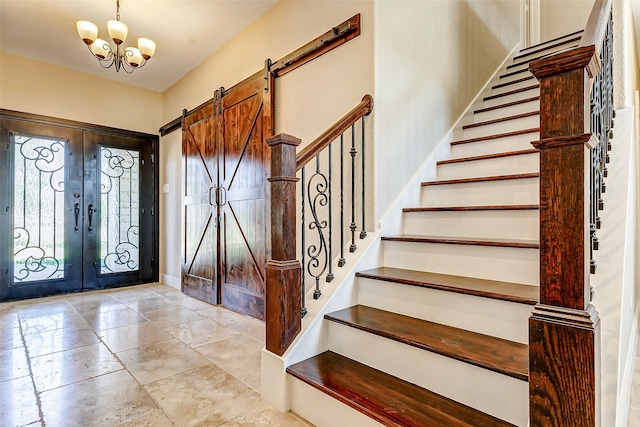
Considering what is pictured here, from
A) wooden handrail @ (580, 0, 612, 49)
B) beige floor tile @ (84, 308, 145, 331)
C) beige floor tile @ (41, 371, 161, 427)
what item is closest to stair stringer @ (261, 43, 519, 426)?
beige floor tile @ (41, 371, 161, 427)

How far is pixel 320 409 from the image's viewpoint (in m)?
1.54

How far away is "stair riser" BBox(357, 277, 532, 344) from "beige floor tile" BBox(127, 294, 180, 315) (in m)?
2.55

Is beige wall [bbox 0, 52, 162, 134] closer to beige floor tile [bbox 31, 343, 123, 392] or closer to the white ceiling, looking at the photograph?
the white ceiling

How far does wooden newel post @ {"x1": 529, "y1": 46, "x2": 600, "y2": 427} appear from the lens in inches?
35.4

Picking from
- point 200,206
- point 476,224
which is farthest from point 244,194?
point 476,224

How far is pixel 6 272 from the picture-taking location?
3.96m

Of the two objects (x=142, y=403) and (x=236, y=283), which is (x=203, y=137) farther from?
(x=142, y=403)

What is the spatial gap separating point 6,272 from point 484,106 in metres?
5.59

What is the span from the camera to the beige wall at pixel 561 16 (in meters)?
4.85

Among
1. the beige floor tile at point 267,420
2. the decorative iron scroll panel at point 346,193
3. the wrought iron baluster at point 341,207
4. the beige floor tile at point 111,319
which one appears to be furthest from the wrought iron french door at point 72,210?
the beige floor tile at point 267,420

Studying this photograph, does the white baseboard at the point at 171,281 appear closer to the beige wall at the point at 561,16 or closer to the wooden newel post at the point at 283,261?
the wooden newel post at the point at 283,261

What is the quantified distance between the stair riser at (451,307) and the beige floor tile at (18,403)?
177cm

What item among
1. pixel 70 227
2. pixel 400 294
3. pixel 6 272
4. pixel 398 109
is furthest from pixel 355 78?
pixel 6 272

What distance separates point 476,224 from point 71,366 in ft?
9.05
